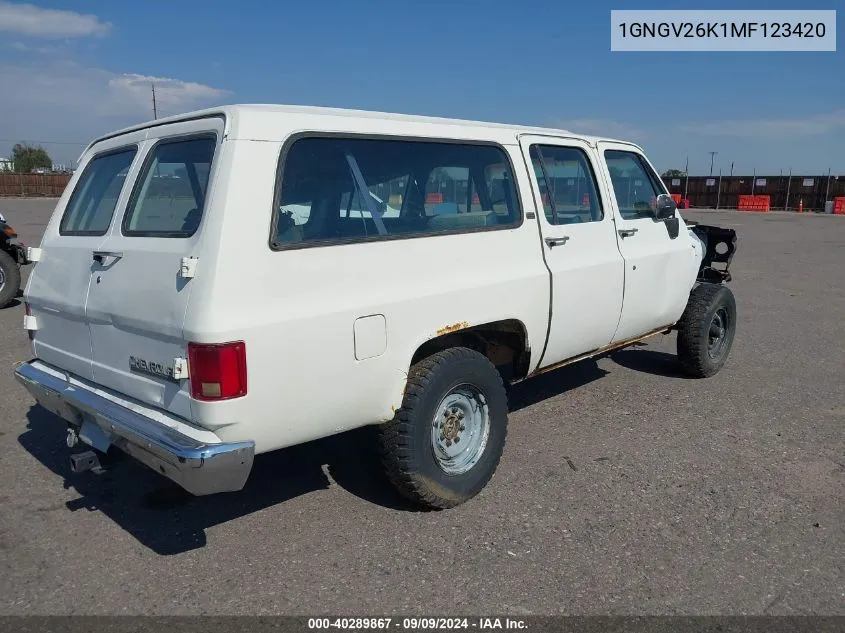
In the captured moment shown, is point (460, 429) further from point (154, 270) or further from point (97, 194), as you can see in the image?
point (97, 194)

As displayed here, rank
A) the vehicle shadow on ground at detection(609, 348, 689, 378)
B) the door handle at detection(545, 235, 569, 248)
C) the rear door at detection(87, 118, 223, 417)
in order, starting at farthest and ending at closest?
the vehicle shadow on ground at detection(609, 348, 689, 378) < the door handle at detection(545, 235, 569, 248) < the rear door at detection(87, 118, 223, 417)

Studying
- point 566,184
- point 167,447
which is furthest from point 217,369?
point 566,184

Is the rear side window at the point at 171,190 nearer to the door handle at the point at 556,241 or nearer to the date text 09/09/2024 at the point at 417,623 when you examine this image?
the date text 09/09/2024 at the point at 417,623

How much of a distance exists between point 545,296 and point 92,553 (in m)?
2.70

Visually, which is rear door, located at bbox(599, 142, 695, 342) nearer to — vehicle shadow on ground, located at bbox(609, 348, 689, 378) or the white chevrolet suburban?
the white chevrolet suburban

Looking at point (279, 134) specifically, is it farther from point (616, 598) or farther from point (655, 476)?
point (655, 476)

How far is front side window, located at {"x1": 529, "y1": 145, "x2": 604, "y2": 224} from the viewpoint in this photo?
13.9ft

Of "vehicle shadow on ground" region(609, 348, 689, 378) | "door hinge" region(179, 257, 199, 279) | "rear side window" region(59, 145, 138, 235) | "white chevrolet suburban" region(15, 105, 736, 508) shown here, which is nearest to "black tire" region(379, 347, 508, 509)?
"white chevrolet suburban" region(15, 105, 736, 508)

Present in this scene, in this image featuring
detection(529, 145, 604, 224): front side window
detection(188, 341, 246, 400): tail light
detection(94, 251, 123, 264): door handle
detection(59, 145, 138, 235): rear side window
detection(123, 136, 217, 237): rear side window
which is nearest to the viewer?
Result: detection(188, 341, 246, 400): tail light

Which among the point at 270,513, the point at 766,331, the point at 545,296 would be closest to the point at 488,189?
the point at 545,296

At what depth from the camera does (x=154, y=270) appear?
2941 mm

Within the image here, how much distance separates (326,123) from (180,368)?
126cm

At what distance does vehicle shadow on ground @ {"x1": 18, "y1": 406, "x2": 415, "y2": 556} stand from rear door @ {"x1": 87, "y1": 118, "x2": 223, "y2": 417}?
789 mm

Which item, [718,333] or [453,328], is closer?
[453,328]
